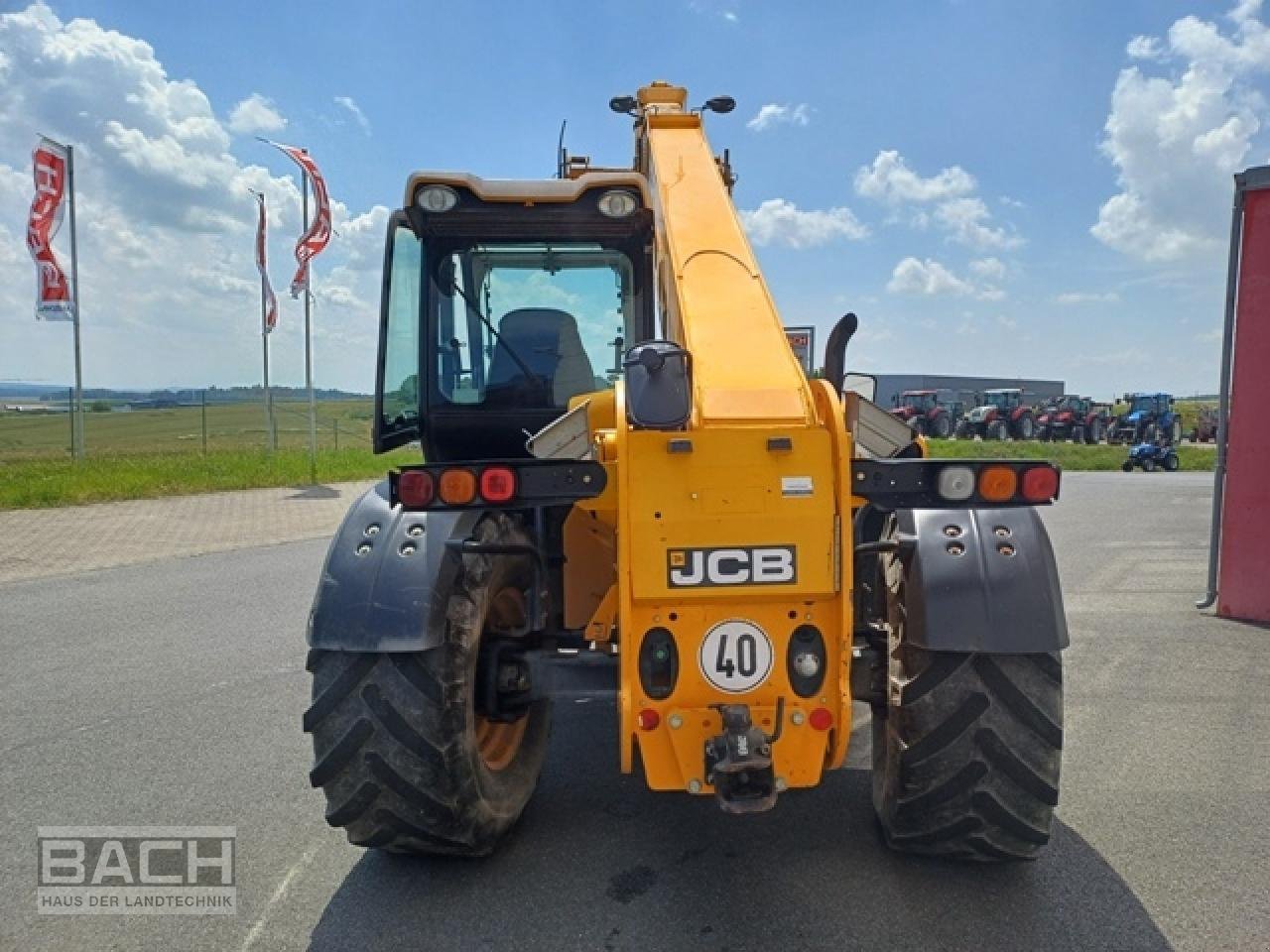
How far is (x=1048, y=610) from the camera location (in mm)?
2709

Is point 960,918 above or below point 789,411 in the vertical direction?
below

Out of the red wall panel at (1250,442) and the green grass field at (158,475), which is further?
the green grass field at (158,475)

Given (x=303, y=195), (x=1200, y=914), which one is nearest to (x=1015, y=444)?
(x=303, y=195)

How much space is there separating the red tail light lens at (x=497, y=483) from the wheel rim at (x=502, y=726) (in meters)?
0.72

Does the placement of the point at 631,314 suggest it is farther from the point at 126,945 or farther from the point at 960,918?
the point at 126,945

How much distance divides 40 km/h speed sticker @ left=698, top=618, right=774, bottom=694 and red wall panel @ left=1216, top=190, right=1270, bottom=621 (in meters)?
6.07

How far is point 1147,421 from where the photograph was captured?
31500mm

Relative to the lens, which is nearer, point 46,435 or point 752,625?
point 752,625

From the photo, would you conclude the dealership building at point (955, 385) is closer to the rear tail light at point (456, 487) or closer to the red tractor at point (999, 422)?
the red tractor at point (999, 422)

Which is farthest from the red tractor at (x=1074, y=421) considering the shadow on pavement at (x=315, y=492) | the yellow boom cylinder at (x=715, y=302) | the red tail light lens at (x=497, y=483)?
the red tail light lens at (x=497, y=483)

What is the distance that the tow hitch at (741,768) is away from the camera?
7.80ft

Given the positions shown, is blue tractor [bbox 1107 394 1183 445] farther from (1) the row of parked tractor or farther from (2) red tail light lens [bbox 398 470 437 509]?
(2) red tail light lens [bbox 398 470 437 509]

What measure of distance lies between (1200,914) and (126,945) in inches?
133

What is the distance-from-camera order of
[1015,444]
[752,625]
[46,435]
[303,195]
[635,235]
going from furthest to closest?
[1015,444], [46,435], [303,195], [635,235], [752,625]
